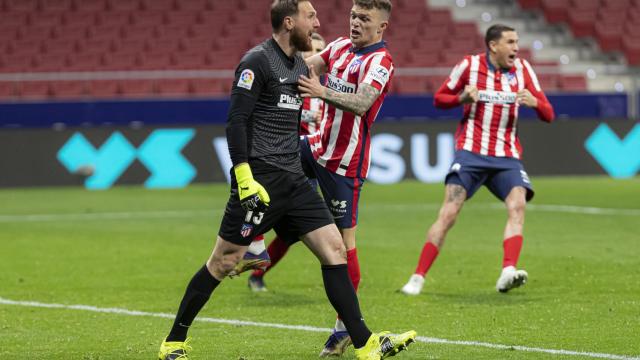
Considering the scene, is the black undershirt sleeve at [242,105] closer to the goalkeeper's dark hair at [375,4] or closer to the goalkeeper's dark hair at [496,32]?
the goalkeeper's dark hair at [375,4]

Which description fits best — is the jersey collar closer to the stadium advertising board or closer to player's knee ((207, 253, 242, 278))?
player's knee ((207, 253, 242, 278))

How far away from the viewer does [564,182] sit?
21.5m

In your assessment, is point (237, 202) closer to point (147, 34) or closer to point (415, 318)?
point (415, 318)

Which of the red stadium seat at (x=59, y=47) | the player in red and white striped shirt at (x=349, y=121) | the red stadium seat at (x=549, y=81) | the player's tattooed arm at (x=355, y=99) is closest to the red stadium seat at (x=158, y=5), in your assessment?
the red stadium seat at (x=59, y=47)

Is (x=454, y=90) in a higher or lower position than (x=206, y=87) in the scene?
higher

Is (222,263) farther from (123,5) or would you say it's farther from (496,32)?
(123,5)

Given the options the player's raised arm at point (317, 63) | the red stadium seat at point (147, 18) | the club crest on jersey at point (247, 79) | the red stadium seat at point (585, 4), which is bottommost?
the red stadium seat at point (147, 18)

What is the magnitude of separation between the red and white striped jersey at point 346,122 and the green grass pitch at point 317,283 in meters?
1.13

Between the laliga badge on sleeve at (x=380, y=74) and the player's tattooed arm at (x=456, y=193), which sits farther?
the player's tattooed arm at (x=456, y=193)

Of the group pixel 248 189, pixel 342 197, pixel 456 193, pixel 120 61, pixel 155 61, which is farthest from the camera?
pixel 155 61

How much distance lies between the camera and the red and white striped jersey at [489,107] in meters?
10.2

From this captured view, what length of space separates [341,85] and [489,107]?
277 centimetres

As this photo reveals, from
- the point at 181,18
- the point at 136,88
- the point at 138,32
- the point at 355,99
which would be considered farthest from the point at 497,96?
the point at 181,18

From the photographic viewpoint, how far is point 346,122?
7906 millimetres
